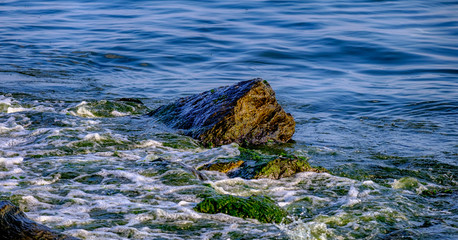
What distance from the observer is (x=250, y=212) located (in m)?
5.36

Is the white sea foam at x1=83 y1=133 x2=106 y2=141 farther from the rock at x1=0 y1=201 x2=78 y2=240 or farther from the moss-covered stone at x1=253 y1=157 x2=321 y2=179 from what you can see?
the rock at x1=0 y1=201 x2=78 y2=240

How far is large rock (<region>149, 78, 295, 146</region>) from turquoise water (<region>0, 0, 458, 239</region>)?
36 centimetres

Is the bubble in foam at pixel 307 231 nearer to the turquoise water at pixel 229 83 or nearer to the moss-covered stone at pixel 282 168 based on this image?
the turquoise water at pixel 229 83

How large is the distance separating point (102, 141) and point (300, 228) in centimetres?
374

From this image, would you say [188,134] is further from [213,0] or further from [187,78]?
[213,0]

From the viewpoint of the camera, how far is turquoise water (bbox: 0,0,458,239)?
17.8ft

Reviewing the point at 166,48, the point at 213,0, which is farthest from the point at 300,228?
the point at 213,0

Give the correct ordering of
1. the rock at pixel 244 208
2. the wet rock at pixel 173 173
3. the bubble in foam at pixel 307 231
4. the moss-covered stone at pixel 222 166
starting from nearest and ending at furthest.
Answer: the bubble in foam at pixel 307 231
the rock at pixel 244 208
the wet rock at pixel 173 173
the moss-covered stone at pixel 222 166

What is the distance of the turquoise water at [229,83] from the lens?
5.44m

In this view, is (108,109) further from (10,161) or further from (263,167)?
(263,167)

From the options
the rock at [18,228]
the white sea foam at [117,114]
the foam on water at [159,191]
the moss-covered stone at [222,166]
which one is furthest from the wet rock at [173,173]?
the white sea foam at [117,114]

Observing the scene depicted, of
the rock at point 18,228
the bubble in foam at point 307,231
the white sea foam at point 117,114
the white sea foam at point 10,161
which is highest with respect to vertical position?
the rock at point 18,228

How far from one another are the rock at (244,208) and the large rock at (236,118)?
102 inches

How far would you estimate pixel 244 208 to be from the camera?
213 inches
